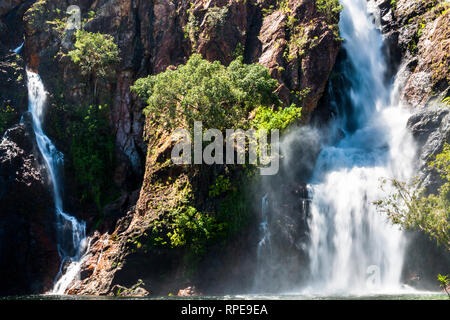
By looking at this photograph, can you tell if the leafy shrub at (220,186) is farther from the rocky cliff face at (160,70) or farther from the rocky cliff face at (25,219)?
the rocky cliff face at (25,219)

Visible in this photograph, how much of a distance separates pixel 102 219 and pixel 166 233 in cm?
522

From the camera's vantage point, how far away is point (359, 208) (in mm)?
19625

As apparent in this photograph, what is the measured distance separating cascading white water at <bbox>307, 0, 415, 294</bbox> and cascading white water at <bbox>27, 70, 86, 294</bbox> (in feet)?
42.0

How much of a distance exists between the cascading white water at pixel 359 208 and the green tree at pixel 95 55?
15.6 metres

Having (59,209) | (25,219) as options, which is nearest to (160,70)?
(59,209)

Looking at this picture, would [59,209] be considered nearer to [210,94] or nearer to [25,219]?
[25,219]

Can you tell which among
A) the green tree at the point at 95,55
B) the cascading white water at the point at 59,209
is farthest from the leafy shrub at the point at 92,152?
the green tree at the point at 95,55

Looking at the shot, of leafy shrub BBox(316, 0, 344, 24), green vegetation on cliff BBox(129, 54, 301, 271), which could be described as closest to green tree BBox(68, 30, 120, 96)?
green vegetation on cliff BBox(129, 54, 301, 271)

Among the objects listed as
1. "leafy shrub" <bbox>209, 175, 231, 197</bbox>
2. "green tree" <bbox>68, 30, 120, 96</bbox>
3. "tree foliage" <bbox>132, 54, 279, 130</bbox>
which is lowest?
"leafy shrub" <bbox>209, 175, 231, 197</bbox>

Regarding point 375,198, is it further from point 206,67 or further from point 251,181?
point 206,67

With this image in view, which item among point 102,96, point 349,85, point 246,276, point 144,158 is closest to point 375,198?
point 246,276

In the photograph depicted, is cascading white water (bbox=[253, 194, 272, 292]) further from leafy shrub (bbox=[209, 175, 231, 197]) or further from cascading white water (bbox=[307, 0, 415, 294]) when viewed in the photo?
cascading white water (bbox=[307, 0, 415, 294])

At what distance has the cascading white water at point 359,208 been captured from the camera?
727 inches

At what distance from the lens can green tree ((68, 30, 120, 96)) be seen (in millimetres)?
26734
